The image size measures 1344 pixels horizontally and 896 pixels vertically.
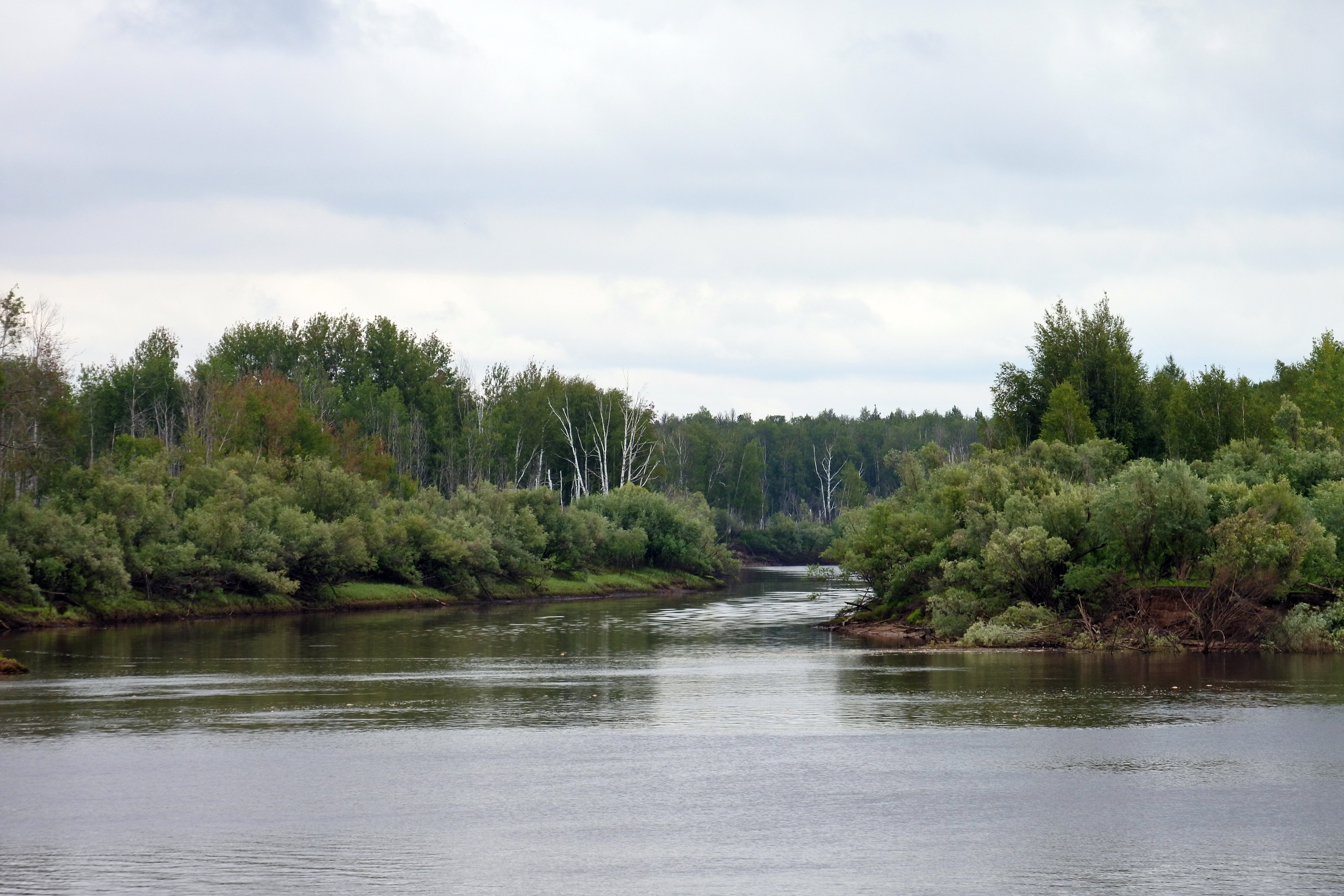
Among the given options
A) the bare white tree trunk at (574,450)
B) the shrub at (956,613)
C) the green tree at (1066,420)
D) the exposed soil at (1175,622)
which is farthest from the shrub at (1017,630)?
the bare white tree trunk at (574,450)

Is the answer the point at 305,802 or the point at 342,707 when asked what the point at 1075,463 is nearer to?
the point at 342,707

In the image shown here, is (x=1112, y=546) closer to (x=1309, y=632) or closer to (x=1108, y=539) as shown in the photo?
(x=1108, y=539)

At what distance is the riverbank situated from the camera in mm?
69625

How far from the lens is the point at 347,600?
88938 mm

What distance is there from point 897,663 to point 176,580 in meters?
47.4

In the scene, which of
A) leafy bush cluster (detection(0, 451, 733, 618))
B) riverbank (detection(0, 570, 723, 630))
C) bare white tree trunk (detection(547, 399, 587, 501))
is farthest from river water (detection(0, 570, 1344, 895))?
bare white tree trunk (detection(547, 399, 587, 501))

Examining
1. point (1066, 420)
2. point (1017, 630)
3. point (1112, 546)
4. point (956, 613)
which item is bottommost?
point (1017, 630)

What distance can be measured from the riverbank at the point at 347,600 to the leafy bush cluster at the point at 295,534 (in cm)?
62

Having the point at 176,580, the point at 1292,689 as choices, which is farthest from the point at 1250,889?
the point at 176,580

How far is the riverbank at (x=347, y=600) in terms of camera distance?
69.6 m

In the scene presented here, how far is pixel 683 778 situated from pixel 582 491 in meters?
115

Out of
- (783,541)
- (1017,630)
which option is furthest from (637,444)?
(1017,630)

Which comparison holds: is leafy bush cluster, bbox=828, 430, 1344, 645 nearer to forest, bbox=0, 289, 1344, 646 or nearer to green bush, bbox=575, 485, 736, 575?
forest, bbox=0, 289, 1344, 646

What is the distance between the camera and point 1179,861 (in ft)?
65.1
